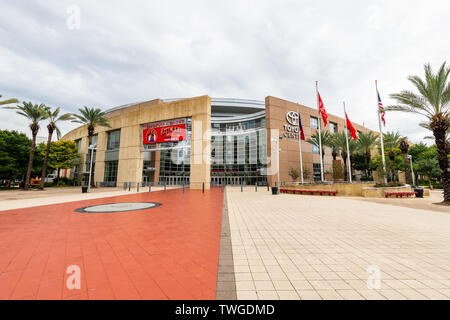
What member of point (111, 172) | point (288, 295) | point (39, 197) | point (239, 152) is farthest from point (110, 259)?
point (239, 152)

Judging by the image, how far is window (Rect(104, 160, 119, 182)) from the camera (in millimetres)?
34706

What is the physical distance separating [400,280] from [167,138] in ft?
99.3

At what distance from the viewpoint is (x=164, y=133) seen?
99.1 ft

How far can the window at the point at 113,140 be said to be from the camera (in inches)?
1382

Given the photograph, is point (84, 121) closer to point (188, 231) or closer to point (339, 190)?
point (188, 231)

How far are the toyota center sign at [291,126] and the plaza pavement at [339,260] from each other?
31569mm

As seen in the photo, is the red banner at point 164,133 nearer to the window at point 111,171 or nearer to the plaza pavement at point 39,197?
the window at point 111,171

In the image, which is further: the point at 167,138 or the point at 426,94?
the point at 167,138

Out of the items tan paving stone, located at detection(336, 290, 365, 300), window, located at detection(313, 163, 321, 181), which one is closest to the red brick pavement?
tan paving stone, located at detection(336, 290, 365, 300)

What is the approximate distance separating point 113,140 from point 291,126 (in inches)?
1422

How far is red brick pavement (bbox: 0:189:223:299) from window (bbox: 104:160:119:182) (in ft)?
103

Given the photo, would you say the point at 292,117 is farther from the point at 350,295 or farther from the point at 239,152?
the point at 350,295
